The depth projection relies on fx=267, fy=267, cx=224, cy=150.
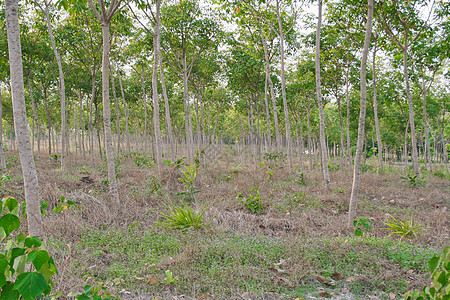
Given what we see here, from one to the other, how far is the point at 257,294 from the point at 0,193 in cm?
643

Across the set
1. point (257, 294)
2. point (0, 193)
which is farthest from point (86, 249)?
point (0, 193)

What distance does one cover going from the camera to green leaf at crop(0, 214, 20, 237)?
4.72ft

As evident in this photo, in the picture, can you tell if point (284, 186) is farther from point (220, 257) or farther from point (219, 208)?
point (220, 257)

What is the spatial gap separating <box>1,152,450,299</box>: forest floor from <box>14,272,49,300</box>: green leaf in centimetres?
165

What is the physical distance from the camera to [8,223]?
4.80 feet

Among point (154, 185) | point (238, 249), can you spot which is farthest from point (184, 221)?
point (154, 185)

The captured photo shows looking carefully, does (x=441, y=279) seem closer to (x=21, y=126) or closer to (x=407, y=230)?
(x=21, y=126)

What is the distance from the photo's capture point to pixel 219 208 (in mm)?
6641

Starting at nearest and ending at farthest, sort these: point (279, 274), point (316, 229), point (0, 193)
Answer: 1. point (279, 274)
2. point (316, 229)
3. point (0, 193)

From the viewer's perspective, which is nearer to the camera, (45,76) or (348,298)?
(348,298)

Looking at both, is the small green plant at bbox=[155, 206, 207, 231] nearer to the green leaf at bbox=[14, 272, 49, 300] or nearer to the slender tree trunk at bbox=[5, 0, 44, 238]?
the slender tree trunk at bbox=[5, 0, 44, 238]

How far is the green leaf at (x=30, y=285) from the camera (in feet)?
4.15

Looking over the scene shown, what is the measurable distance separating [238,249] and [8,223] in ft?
10.1

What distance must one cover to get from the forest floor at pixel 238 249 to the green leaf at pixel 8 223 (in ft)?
5.14
